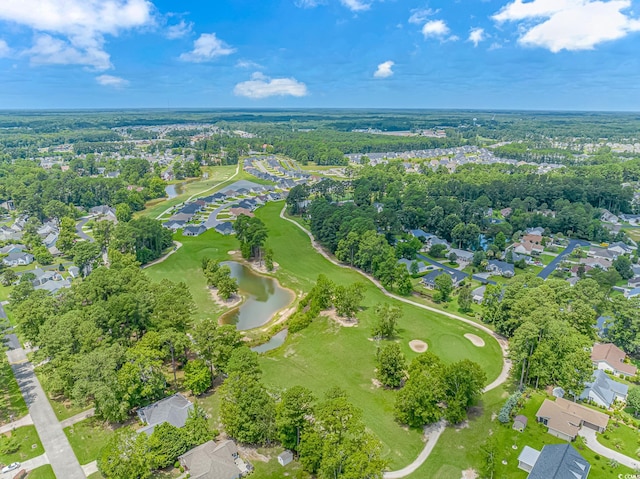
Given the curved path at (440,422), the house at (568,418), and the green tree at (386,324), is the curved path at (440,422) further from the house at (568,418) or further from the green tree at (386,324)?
the green tree at (386,324)

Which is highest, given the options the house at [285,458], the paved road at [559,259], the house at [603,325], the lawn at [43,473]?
the house at [285,458]

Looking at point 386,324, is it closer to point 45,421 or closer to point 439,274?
point 439,274

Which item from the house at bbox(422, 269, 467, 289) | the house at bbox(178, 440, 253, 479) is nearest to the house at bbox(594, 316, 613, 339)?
the house at bbox(422, 269, 467, 289)

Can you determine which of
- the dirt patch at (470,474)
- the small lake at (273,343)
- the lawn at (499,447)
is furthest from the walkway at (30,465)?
the dirt patch at (470,474)

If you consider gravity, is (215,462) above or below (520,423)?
above

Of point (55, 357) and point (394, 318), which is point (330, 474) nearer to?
point (394, 318)

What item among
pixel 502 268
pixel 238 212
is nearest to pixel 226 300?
pixel 238 212

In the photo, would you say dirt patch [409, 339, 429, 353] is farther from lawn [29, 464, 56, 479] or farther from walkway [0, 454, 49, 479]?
walkway [0, 454, 49, 479]
